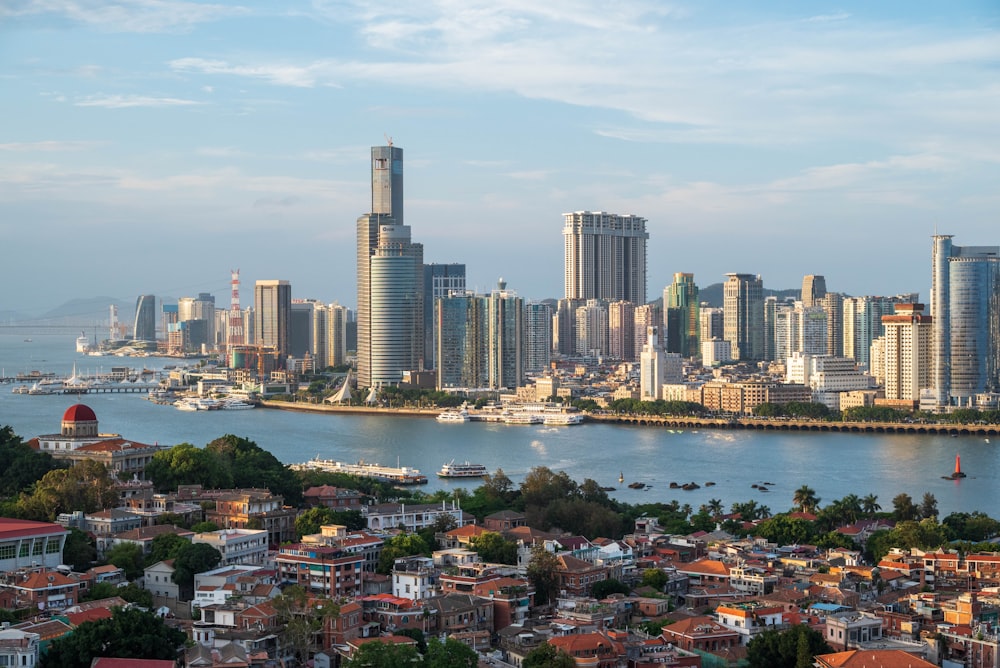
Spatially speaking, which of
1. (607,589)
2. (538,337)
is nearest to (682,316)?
(538,337)

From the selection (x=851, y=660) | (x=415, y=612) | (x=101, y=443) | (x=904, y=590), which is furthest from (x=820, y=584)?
(x=101, y=443)

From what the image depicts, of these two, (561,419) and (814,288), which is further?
(814,288)

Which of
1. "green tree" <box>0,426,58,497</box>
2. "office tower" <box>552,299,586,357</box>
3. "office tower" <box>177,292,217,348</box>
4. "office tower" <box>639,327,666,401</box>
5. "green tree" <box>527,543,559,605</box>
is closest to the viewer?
"green tree" <box>527,543,559,605</box>

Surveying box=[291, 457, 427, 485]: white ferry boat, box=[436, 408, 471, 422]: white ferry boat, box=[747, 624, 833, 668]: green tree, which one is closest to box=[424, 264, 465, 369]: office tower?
box=[436, 408, 471, 422]: white ferry boat

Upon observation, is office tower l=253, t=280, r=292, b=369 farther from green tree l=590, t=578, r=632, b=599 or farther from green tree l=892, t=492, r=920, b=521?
green tree l=590, t=578, r=632, b=599

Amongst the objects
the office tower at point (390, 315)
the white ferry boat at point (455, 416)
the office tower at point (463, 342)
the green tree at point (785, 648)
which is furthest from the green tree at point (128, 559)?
the office tower at point (463, 342)

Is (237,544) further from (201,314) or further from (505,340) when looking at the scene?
(201,314)
